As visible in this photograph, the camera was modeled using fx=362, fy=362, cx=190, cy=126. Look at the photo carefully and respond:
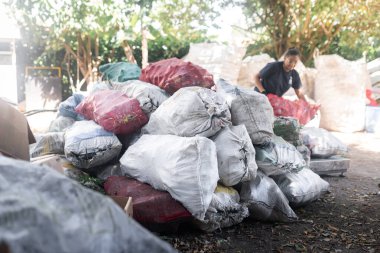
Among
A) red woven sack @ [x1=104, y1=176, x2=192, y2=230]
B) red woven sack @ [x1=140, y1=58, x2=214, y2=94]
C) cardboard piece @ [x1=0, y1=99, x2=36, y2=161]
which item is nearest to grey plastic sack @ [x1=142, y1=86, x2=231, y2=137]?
Answer: red woven sack @ [x1=140, y1=58, x2=214, y2=94]

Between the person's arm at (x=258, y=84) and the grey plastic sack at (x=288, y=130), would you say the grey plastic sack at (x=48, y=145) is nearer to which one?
the grey plastic sack at (x=288, y=130)

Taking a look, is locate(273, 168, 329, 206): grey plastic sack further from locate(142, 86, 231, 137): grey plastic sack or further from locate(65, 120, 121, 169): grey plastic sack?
locate(65, 120, 121, 169): grey plastic sack

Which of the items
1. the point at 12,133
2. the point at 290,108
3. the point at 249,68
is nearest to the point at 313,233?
the point at 290,108

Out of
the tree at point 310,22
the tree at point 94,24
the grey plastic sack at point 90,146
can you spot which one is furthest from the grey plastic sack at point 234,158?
the tree at point 310,22

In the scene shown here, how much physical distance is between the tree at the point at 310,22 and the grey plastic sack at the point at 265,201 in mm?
6237

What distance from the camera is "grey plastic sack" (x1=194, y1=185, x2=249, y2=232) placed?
2.18 m

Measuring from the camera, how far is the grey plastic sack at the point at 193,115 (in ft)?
7.67

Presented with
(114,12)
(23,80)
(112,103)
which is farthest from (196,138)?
(23,80)

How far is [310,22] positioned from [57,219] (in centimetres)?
831

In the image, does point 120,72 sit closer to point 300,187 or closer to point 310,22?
point 300,187

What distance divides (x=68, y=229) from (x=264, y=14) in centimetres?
826

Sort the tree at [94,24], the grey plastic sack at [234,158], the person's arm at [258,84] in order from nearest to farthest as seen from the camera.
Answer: the grey plastic sack at [234,158]
the person's arm at [258,84]
the tree at [94,24]

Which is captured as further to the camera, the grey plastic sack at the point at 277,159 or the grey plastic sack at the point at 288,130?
the grey plastic sack at the point at 288,130

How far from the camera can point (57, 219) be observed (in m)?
0.75
